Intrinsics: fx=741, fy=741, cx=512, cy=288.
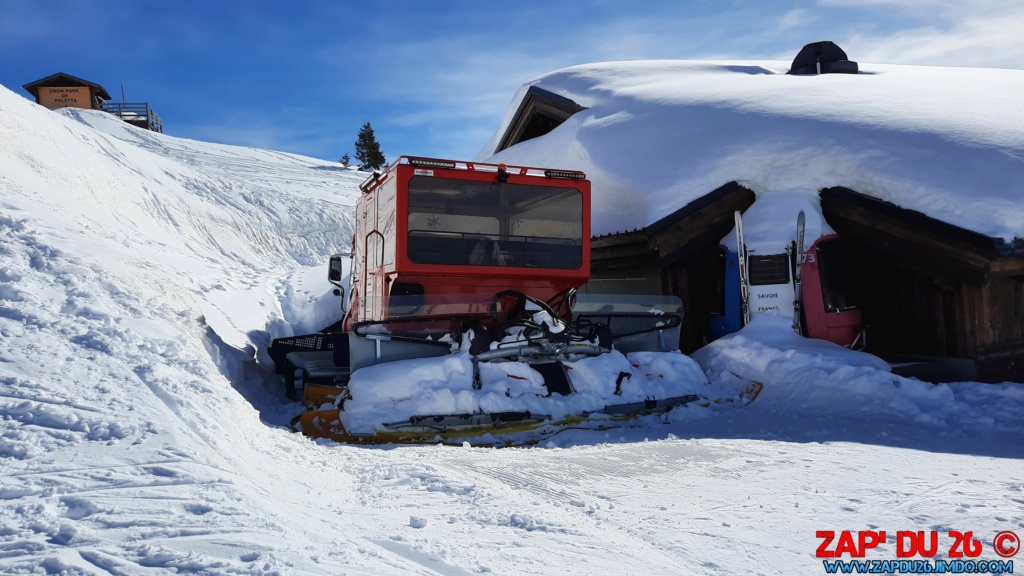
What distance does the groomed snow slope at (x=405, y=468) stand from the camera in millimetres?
3096

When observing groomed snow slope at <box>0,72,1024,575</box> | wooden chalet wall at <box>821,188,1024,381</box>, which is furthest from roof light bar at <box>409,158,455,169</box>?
wooden chalet wall at <box>821,188,1024,381</box>

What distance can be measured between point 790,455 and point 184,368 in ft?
15.0

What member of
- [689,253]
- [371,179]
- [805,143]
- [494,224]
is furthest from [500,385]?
[805,143]

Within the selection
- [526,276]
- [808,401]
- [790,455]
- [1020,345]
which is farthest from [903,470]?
[1020,345]

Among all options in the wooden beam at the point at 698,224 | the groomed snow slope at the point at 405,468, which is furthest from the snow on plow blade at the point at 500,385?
the wooden beam at the point at 698,224

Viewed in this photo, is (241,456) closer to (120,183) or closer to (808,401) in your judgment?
(808,401)

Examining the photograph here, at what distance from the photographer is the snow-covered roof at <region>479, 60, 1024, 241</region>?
378 inches

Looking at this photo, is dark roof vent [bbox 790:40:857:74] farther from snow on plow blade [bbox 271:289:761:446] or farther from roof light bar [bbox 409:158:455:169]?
roof light bar [bbox 409:158:455:169]

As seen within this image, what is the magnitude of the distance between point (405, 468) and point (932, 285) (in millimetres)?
7952

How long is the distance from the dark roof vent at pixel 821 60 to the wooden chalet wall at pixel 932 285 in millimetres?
10988

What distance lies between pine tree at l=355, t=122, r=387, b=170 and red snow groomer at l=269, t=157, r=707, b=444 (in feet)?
131

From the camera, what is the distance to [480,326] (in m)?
7.13

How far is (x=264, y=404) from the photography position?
8.27 metres

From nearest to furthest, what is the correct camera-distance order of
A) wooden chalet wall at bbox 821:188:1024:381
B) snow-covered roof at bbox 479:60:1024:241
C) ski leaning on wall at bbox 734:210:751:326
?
wooden chalet wall at bbox 821:188:1024:381
snow-covered roof at bbox 479:60:1024:241
ski leaning on wall at bbox 734:210:751:326
